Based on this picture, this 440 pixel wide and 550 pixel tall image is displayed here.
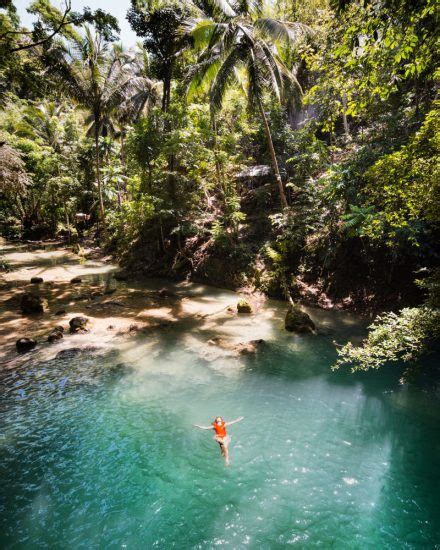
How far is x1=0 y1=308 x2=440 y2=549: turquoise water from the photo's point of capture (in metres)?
5.18

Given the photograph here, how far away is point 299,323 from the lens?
12.1 metres

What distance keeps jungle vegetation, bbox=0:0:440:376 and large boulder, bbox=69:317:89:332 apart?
25.5 ft

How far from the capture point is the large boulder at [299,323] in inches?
472

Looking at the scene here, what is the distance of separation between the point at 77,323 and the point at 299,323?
359 inches

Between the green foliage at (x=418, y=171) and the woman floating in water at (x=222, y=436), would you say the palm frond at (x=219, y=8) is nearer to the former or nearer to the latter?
the green foliage at (x=418, y=171)

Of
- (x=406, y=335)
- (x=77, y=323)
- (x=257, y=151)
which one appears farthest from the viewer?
(x=257, y=151)

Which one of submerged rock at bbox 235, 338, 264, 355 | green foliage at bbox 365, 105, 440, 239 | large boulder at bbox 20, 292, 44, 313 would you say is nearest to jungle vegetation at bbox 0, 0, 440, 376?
green foliage at bbox 365, 105, 440, 239

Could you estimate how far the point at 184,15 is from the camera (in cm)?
1867

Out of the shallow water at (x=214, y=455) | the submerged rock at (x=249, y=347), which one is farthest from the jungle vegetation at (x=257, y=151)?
the submerged rock at (x=249, y=347)

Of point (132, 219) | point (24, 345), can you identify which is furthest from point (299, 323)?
point (132, 219)

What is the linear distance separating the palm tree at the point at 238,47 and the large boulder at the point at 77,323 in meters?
12.4

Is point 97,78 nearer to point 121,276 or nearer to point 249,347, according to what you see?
point 121,276

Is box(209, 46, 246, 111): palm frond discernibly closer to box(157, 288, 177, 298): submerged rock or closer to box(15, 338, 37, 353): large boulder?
box(157, 288, 177, 298): submerged rock

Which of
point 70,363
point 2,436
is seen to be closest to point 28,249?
point 70,363
